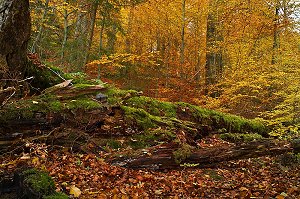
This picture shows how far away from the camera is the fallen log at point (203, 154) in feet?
17.7

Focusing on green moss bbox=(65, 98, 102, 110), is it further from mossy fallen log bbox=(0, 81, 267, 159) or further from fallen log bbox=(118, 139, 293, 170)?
fallen log bbox=(118, 139, 293, 170)

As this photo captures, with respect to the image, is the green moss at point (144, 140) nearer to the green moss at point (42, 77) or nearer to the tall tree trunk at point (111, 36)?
the green moss at point (42, 77)

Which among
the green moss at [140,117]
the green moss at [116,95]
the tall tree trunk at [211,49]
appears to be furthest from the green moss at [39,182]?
the tall tree trunk at [211,49]

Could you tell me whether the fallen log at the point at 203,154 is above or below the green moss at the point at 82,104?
below

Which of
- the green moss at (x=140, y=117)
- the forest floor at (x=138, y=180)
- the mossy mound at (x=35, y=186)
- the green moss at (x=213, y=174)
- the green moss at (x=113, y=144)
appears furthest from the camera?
the green moss at (x=140, y=117)

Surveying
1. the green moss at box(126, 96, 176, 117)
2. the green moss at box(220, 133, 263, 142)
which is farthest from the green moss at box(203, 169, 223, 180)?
the green moss at box(220, 133, 263, 142)

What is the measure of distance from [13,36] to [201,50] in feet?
40.4

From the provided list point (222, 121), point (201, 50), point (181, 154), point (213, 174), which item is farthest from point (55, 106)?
point (201, 50)

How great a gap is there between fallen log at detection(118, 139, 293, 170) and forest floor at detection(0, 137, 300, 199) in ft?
0.46

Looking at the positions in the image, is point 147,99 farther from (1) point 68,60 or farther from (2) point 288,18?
(2) point 288,18

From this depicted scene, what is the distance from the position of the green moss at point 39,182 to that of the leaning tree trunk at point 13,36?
2521 millimetres

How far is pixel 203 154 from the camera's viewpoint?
19.5 ft

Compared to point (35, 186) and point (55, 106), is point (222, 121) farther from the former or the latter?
point (35, 186)

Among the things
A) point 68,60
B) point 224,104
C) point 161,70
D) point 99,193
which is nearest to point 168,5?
point 161,70
